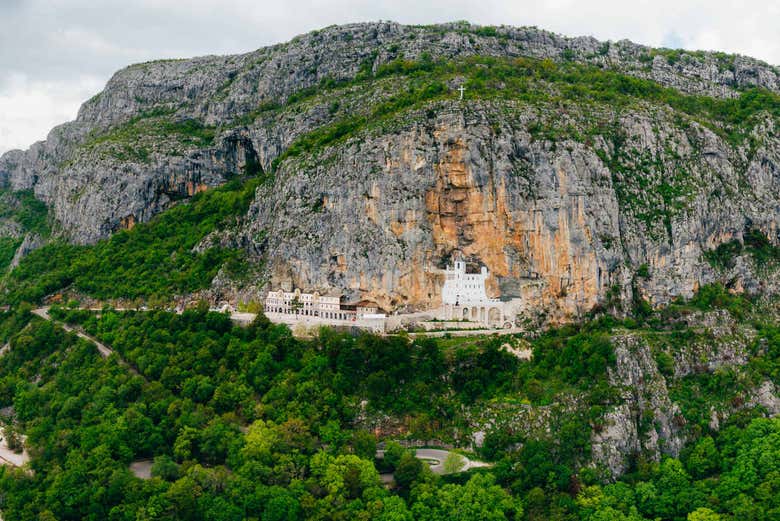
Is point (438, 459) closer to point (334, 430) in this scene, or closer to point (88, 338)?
point (334, 430)

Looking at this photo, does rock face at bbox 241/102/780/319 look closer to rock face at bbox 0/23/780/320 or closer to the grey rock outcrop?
rock face at bbox 0/23/780/320

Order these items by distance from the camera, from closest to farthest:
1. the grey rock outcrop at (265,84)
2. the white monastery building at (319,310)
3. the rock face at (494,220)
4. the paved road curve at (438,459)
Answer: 1. the paved road curve at (438,459)
2. the white monastery building at (319,310)
3. the rock face at (494,220)
4. the grey rock outcrop at (265,84)

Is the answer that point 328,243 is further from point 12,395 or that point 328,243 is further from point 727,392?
point 727,392

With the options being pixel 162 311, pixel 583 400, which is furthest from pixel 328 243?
pixel 583 400

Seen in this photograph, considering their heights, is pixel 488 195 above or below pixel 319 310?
above

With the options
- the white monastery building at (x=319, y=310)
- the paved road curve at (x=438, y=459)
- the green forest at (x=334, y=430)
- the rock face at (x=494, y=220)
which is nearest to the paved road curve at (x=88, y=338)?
the green forest at (x=334, y=430)

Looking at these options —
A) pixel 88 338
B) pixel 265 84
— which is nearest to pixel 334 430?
pixel 88 338

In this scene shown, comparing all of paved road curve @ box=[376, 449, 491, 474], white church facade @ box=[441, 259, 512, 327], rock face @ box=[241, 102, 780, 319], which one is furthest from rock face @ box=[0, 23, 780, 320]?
paved road curve @ box=[376, 449, 491, 474]

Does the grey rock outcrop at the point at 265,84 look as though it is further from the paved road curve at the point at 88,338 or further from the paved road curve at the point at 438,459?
the paved road curve at the point at 438,459
